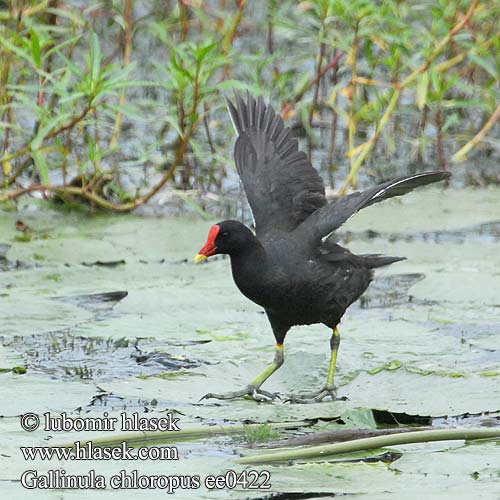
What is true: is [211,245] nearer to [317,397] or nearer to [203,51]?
[317,397]

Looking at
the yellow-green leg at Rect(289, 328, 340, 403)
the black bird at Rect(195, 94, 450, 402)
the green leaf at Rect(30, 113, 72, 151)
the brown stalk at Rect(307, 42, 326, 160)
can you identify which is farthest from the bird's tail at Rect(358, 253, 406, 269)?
the brown stalk at Rect(307, 42, 326, 160)

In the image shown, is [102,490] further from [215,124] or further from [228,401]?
[215,124]

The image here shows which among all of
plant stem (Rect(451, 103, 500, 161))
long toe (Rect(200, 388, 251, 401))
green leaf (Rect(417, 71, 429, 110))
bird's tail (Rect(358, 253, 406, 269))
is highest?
green leaf (Rect(417, 71, 429, 110))

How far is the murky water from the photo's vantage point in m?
3.77

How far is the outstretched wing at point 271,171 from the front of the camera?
5402 millimetres

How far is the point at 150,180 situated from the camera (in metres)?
8.43

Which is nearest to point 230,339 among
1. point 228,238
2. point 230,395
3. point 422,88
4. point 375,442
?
point 228,238

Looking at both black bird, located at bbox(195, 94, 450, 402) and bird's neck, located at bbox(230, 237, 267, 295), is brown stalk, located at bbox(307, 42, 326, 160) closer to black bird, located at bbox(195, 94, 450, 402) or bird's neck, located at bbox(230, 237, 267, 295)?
black bird, located at bbox(195, 94, 450, 402)

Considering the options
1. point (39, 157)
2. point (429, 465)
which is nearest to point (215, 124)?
point (39, 157)

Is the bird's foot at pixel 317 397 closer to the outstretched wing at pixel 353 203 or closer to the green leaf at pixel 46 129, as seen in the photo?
the outstretched wing at pixel 353 203

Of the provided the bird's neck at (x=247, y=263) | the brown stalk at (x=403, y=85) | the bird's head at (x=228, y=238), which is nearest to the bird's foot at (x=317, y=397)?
the bird's neck at (x=247, y=263)

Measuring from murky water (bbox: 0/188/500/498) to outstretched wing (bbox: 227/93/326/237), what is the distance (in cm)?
54

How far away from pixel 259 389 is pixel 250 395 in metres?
0.10

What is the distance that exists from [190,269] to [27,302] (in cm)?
101
